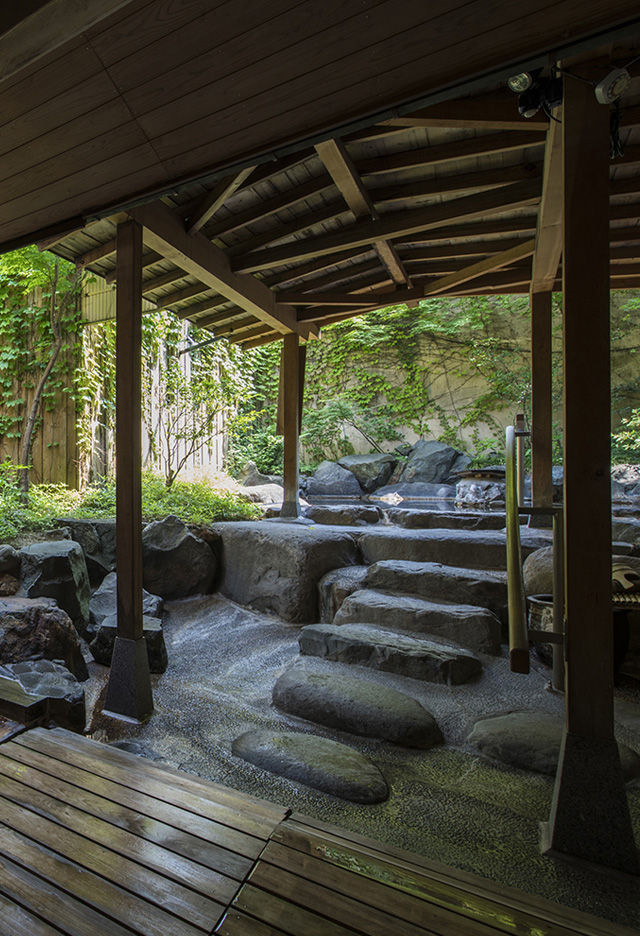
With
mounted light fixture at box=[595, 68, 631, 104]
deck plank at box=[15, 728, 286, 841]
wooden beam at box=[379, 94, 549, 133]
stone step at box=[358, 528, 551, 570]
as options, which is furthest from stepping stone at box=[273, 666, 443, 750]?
wooden beam at box=[379, 94, 549, 133]

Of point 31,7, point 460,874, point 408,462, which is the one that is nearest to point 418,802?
point 460,874

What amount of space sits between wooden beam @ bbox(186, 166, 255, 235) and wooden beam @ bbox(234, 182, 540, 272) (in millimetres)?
782

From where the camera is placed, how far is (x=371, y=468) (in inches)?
452

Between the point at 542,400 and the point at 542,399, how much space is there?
1cm

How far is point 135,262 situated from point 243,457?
9003 millimetres

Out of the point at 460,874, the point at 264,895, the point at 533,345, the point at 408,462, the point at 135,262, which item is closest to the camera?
the point at 264,895

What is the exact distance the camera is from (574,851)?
5.35 feet

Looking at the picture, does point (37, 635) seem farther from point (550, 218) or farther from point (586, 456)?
point (550, 218)

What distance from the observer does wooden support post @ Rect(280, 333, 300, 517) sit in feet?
20.6

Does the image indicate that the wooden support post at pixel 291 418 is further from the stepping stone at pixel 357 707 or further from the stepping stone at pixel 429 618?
the stepping stone at pixel 357 707

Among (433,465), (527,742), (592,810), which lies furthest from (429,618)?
(433,465)

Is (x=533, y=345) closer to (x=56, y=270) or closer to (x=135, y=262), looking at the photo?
(x=135, y=262)

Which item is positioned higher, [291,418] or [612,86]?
[612,86]

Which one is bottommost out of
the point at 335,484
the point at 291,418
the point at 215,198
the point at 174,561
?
the point at 174,561
